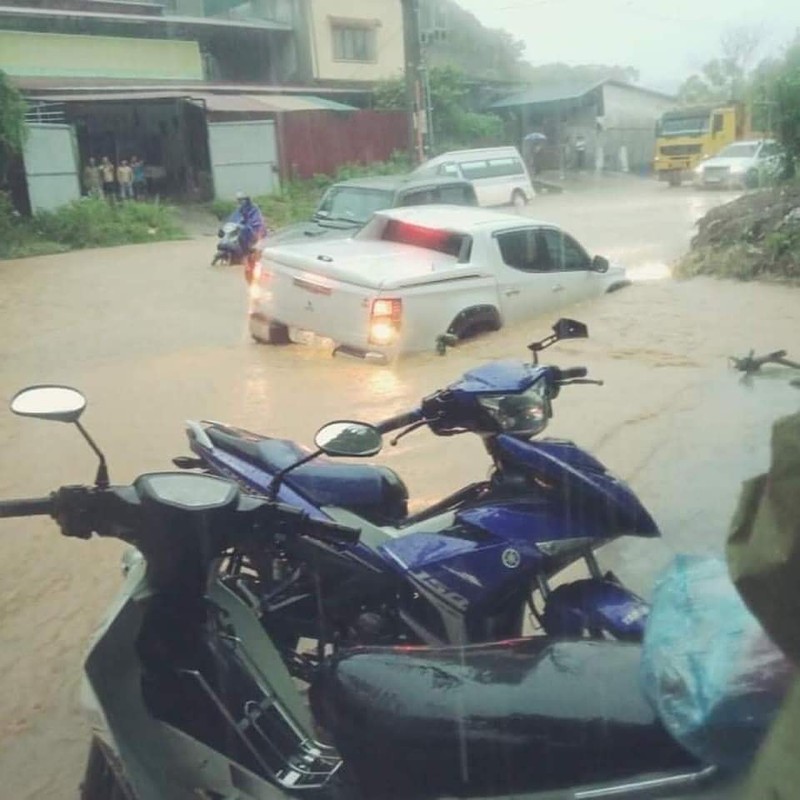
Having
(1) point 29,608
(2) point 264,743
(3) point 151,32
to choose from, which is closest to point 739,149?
(3) point 151,32

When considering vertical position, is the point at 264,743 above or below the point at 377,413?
above

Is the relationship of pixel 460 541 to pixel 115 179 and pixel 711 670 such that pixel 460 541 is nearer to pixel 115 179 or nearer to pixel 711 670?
pixel 711 670

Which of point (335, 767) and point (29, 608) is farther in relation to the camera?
point (29, 608)

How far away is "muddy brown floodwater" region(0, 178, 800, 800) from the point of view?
4.66 metres

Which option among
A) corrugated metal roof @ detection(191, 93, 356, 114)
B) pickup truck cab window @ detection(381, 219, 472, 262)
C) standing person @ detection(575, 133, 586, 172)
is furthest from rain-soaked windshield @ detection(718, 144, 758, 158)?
pickup truck cab window @ detection(381, 219, 472, 262)

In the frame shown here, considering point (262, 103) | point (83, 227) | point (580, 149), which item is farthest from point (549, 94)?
point (83, 227)

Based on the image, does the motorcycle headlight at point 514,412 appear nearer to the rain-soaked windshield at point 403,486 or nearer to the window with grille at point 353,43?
the rain-soaked windshield at point 403,486

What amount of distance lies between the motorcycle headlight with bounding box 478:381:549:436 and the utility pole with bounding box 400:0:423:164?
20449mm

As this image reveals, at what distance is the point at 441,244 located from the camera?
9820 millimetres

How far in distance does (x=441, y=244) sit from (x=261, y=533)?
7495 millimetres

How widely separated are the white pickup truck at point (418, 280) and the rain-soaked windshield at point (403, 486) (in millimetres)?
35

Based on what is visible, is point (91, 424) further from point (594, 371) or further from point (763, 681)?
point (763, 681)

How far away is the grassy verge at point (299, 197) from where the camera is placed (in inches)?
946

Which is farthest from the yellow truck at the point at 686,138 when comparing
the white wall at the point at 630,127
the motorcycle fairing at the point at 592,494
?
the motorcycle fairing at the point at 592,494
